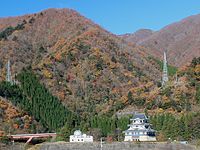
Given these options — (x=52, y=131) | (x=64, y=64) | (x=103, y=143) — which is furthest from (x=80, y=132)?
(x=64, y=64)

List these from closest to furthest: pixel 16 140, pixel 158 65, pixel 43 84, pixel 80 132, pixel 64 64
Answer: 1. pixel 80 132
2. pixel 16 140
3. pixel 43 84
4. pixel 64 64
5. pixel 158 65

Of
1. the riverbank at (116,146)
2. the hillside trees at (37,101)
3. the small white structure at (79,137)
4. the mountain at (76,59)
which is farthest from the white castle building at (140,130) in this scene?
the mountain at (76,59)

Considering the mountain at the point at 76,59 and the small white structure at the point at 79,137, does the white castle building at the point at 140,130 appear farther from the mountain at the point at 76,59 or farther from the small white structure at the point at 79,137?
the mountain at the point at 76,59

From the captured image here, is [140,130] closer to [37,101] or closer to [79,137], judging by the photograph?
[79,137]

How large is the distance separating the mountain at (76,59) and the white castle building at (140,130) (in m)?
17.7

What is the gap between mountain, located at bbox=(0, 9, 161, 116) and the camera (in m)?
98.6

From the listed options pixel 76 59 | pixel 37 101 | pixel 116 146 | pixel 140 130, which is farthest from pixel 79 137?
pixel 76 59

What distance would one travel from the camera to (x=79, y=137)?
67875 mm

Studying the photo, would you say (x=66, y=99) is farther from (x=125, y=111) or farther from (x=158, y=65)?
(x=158, y=65)

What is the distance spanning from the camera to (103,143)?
62594mm

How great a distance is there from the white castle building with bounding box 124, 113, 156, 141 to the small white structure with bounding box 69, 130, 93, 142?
4990 mm

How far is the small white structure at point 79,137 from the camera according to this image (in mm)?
67375

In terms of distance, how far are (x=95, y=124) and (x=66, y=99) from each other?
2162 cm

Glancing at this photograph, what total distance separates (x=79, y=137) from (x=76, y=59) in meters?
39.8
